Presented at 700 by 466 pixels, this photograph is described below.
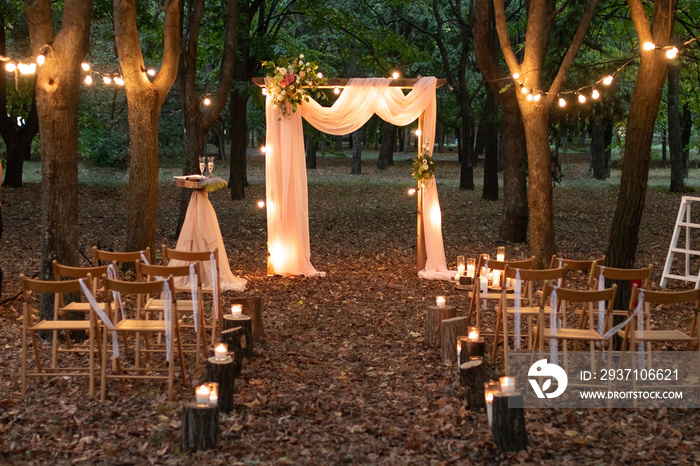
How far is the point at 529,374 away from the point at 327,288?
182 inches

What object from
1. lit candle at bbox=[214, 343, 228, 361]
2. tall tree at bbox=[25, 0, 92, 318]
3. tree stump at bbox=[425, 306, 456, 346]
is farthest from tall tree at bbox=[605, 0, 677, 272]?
tall tree at bbox=[25, 0, 92, 318]

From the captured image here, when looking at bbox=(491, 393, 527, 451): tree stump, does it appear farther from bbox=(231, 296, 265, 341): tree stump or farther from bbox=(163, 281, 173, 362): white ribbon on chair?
bbox=(231, 296, 265, 341): tree stump

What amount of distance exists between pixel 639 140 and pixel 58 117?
246 inches

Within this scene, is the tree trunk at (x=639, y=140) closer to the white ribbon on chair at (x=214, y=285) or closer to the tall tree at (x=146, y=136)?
the white ribbon on chair at (x=214, y=285)

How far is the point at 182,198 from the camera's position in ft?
46.4

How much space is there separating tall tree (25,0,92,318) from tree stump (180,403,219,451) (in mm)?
3547

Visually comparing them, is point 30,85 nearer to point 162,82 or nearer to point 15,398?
point 162,82

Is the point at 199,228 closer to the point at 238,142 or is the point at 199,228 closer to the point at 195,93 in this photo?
the point at 195,93

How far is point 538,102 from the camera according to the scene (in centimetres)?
1105

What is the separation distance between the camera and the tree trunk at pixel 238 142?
68.2ft

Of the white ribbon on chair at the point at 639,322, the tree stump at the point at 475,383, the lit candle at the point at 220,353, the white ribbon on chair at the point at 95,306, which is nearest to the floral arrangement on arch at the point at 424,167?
the white ribbon on chair at the point at 639,322

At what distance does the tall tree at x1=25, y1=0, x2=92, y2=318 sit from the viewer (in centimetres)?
778

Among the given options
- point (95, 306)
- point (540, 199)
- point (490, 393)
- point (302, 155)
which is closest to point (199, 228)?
point (302, 155)

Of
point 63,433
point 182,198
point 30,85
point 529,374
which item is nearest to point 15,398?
point 63,433
